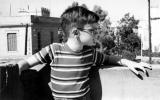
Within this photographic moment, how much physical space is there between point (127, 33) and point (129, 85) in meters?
27.0

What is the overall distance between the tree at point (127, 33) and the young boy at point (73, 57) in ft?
87.4

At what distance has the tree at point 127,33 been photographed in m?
29.1

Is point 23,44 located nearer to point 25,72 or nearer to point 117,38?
point 117,38

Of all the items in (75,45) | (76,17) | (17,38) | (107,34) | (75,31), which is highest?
(107,34)

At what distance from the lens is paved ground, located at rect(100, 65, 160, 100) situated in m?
2.78

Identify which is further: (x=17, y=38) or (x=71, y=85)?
(x=17, y=38)

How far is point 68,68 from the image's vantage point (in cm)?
253

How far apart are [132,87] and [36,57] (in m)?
0.84

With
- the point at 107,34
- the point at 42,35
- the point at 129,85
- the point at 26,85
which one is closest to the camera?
the point at 26,85

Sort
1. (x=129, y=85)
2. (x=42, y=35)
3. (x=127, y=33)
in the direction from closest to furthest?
(x=129, y=85), (x=127, y=33), (x=42, y=35)

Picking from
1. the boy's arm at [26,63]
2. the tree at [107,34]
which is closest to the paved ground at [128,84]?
the boy's arm at [26,63]

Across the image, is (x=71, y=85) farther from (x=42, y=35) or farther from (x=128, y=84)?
(x=42, y=35)

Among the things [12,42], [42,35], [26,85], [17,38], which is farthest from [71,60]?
[42,35]

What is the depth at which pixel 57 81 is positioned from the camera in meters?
2.56
